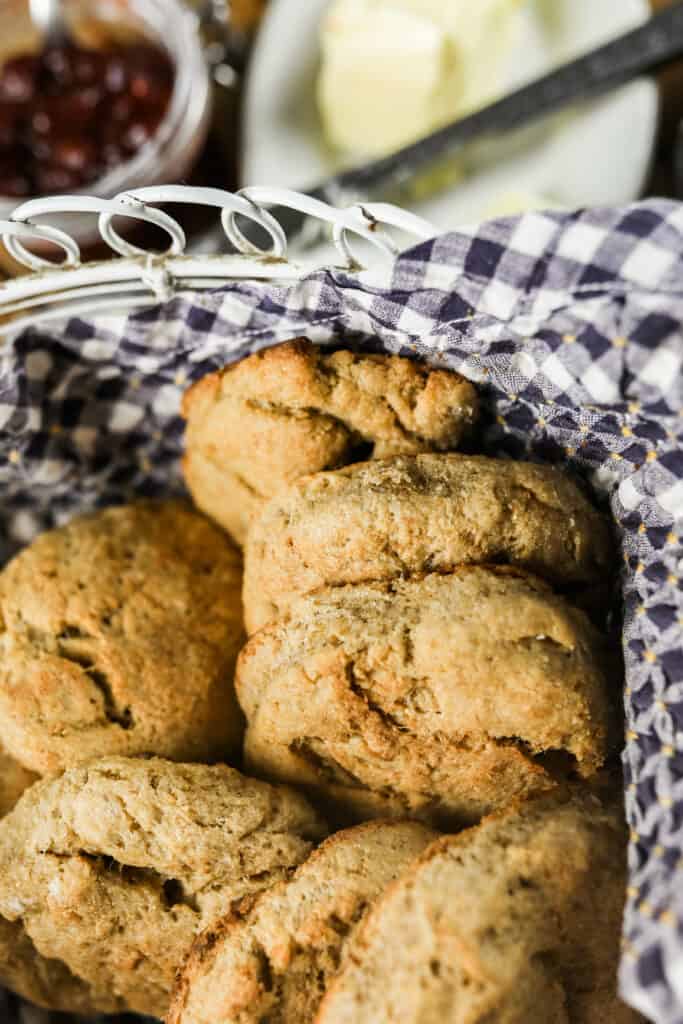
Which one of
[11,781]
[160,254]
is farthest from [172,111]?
[11,781]

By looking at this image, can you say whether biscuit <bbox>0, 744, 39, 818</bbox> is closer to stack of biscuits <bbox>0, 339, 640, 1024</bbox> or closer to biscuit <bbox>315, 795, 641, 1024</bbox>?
stack of biscuits <bbox>0, 339, 640, 1024</bbox>

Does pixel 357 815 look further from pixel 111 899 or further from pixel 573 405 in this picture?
pixel 573 405

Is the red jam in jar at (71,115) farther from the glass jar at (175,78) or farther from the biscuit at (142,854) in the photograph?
the biscuit at (142,854)

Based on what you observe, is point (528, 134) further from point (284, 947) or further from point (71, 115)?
point (284, 947)

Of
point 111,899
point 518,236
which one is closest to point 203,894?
point 111,899

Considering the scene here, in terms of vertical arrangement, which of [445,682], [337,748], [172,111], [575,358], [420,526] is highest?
[172,111]

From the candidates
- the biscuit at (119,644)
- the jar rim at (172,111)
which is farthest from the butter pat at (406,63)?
the biscuit at (119,644)

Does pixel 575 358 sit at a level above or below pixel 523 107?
below
